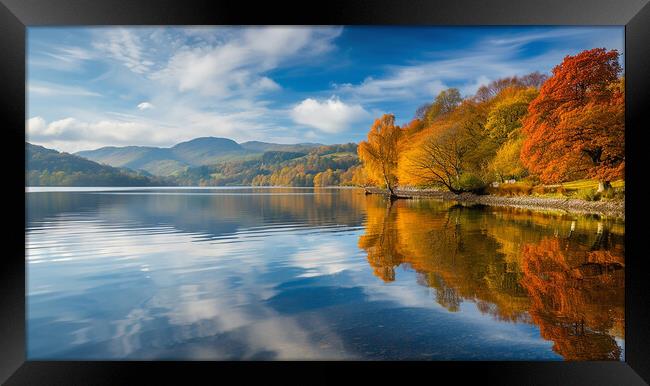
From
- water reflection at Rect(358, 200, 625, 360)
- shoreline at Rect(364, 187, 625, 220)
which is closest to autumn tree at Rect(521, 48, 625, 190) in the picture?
shoreline at Rect(364, 187, 625, 220)

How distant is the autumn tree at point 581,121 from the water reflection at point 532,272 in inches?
245

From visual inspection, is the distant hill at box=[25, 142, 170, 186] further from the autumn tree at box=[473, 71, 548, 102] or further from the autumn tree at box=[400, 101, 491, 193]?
the autumn tree at box=[473, 71, 548, 102]

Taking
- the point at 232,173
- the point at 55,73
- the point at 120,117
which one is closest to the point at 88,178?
the point at 120,117

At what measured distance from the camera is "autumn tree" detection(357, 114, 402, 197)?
116ft

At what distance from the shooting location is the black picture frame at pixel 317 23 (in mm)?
3543

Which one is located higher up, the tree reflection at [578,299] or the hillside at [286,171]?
the hillside at [286,171]

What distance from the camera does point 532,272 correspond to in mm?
6469

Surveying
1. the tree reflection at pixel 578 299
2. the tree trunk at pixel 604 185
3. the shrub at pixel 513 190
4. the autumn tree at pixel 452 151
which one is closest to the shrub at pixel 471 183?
the autumn tree at pixel 452 151

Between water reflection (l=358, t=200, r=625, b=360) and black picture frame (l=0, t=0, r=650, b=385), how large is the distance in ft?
1.25

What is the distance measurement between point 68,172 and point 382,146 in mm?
97240

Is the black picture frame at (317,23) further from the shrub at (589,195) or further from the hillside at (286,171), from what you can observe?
the hillside at (286,171)

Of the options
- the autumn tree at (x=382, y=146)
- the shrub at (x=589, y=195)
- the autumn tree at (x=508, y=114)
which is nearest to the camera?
the shrub at (x=589, y=195)

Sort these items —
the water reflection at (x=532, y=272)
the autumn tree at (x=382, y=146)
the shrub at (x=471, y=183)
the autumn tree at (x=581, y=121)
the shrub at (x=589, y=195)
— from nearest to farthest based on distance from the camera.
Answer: the water reflection at (x=532, y=272) → the autumn tree at (x=581, y=121) → the shrub at (x=589, y=195) → the shrub at (x=471, y=183) → the autumn tree at (x=382, y=146)

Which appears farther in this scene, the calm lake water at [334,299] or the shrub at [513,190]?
the shrub at [513,190]
